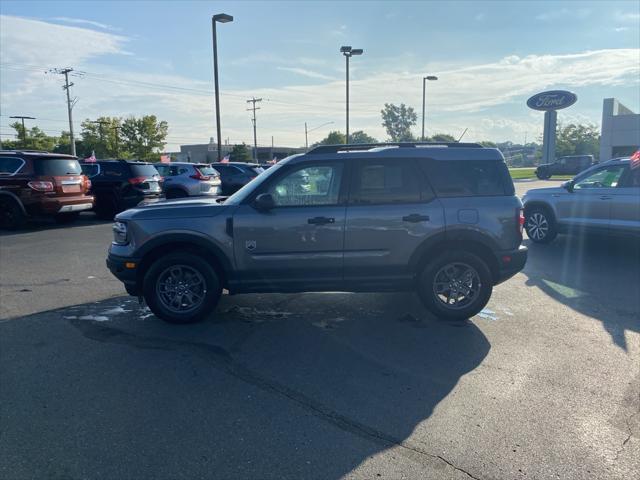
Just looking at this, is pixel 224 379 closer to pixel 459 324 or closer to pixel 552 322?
pixel 459 324

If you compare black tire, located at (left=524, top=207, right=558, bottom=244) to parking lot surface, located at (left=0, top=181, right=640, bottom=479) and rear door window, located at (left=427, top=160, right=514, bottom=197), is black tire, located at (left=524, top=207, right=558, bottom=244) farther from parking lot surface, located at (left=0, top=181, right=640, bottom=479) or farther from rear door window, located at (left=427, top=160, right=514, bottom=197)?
rear door window, located at (left=427, top=160, right=514, bottom=197)

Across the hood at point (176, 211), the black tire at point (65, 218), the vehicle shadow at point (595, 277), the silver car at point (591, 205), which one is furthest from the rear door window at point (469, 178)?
the black tire at point (65, 218)

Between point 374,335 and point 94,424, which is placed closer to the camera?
point 94,424

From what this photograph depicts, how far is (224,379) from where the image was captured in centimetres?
403

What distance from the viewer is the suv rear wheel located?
11984 millimetres

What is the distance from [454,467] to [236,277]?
10.1ft

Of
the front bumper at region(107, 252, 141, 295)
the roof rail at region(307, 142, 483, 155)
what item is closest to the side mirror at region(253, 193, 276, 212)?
the roof rail at region(307, 142, 483, 155)

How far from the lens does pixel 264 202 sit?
16.8 feet

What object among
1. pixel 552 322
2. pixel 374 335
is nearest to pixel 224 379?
pixel 374 335

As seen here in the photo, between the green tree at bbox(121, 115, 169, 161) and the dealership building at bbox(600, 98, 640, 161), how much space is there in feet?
172

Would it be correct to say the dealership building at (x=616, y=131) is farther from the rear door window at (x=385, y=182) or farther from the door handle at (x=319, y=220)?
the door handle at (x=319, y=220)

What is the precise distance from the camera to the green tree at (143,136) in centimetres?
6494

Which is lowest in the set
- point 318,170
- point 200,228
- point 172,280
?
point 172,280

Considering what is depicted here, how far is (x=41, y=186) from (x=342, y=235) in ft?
32.3
